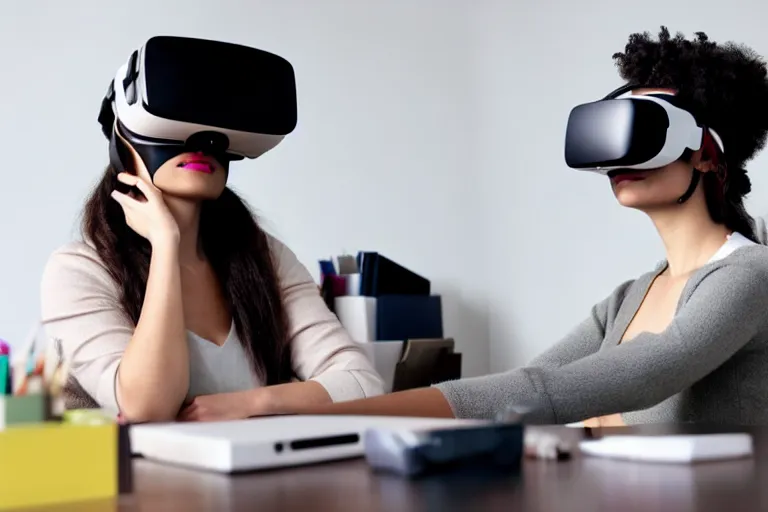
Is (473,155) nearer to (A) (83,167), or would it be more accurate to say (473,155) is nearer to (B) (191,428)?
(A) (83,167)

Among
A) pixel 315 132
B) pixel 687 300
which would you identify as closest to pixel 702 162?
pixel 687 300

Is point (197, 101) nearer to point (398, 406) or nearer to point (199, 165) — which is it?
point (199, 165)

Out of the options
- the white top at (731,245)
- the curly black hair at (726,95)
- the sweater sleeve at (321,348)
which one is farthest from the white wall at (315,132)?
the white top at (731,245)

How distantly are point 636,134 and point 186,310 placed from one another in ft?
3.01

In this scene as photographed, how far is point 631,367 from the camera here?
3.93ft

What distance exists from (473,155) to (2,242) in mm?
1784

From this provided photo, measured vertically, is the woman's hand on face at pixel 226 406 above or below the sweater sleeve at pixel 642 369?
below

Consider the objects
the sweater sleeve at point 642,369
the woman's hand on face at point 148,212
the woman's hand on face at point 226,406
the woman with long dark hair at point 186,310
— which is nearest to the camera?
the sweater sleeve at point 642,369

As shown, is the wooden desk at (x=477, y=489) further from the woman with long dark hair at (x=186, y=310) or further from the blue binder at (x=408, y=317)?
the blue binder at (x=408, y=317)

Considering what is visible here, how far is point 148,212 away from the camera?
1.80 meters

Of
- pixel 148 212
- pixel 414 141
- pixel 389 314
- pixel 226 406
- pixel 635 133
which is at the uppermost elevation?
pixel 414 141

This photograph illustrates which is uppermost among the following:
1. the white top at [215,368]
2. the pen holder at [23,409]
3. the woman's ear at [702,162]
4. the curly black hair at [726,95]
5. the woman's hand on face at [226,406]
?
the curly black hair at [726,95]

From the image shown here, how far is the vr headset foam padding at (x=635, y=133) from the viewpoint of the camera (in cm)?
160

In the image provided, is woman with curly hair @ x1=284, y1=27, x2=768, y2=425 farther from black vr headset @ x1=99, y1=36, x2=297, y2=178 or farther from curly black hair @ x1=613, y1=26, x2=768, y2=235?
black vr headset @ x1=99, y1=36, x2=297, y2=178
